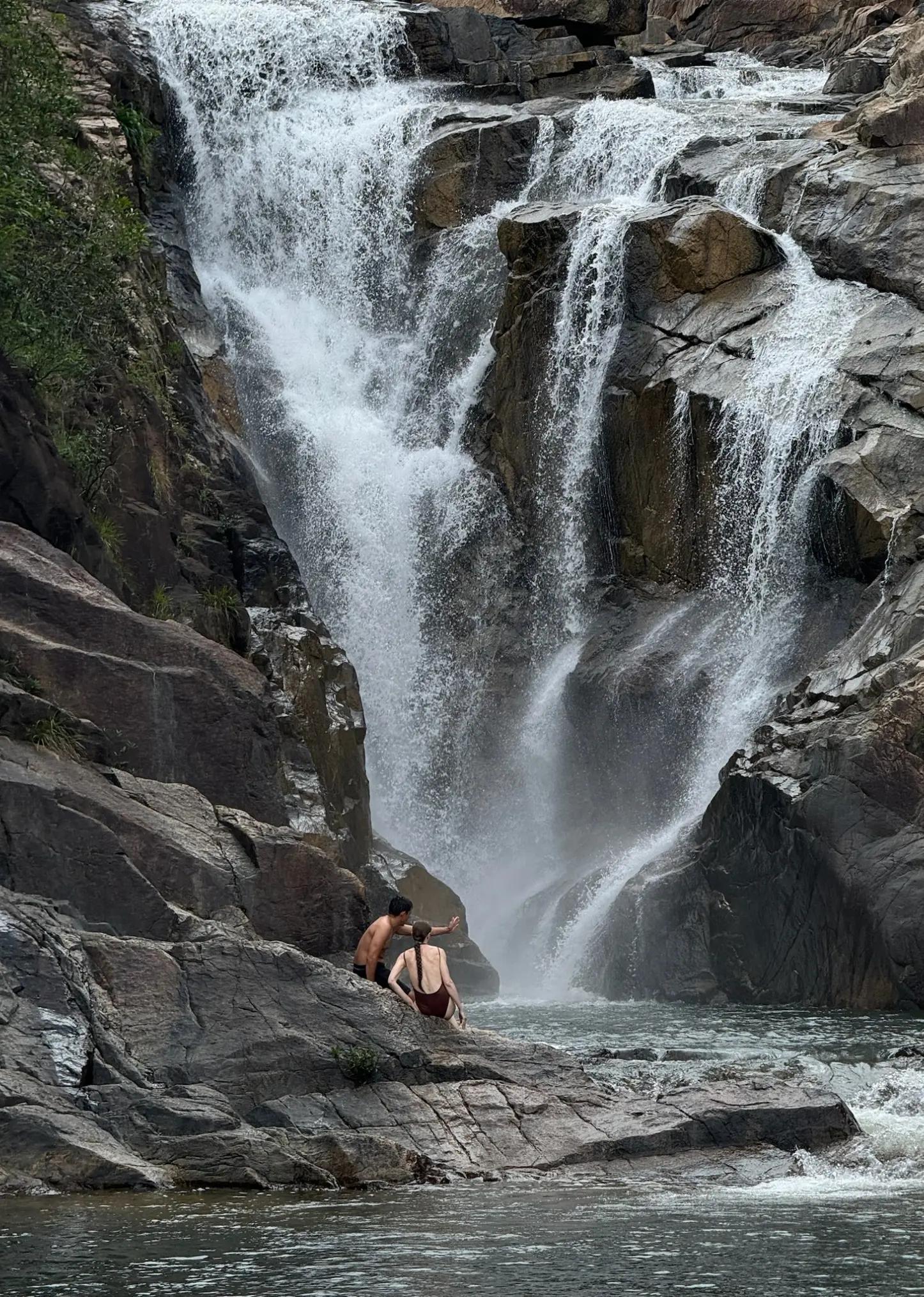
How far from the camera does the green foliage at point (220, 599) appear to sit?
2564 centimetres

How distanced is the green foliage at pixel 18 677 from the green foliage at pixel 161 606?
198 inches

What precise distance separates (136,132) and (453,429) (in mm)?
9564

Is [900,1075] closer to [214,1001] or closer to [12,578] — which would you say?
[214,1001]

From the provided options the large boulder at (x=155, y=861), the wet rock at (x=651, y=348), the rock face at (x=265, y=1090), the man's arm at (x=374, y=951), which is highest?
the wet rock at (x=651, y=348)

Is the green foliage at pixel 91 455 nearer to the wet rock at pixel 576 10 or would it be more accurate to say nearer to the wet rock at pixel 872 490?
the wet rock at pixel 872 490

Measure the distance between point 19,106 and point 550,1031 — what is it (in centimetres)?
1469

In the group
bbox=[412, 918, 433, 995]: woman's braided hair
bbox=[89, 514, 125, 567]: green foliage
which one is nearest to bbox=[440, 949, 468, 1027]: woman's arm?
bbox=[412, 918, 433, 995]: woman's braided hair

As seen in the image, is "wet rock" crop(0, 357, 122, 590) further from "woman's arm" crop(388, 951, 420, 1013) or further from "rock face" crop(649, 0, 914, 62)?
"rock face" crop(649, 0, 914, 62)

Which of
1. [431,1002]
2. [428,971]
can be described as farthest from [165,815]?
[431,1002]

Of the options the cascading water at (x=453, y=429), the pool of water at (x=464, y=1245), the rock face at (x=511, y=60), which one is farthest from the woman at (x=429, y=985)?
the rock face at (x=511, y=60)

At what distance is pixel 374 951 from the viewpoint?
1731 centimetres

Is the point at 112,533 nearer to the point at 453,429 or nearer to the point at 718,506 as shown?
the point at 718,506

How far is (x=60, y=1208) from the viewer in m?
11.6

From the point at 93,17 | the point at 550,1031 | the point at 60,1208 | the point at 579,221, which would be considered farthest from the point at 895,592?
the point at 93,17
